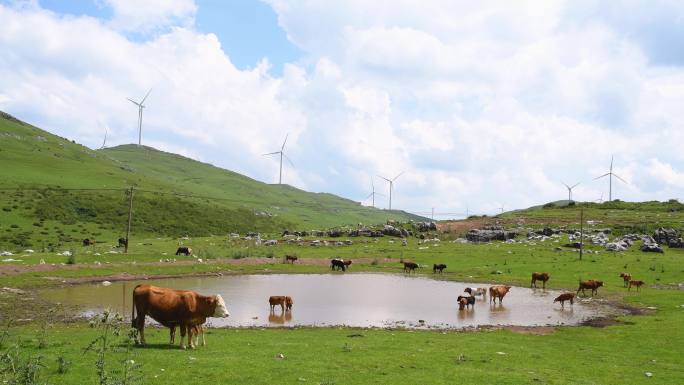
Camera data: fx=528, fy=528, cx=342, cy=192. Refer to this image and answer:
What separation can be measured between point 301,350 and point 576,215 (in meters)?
89.5

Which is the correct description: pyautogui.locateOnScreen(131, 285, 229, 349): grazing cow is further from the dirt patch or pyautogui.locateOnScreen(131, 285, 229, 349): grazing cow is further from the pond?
the dirt patch

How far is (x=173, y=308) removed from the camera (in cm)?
1766

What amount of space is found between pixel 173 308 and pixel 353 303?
16528 mm

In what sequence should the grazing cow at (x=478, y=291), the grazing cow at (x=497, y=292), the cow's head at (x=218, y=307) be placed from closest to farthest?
1. the cow's head at (x=218, y=307)
2. the grazing cow at (x=497, y=292)
3. the grazing cow at (x=478, y=291)

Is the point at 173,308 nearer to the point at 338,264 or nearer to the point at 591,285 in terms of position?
the point at 591,285

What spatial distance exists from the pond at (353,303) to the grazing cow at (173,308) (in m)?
6.83

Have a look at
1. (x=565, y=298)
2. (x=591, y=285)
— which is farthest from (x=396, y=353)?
(x=591, y=285)

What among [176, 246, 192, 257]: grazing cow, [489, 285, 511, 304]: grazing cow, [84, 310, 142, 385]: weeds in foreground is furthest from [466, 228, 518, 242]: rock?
[84, 310, 142, 385]: weeds in foreground

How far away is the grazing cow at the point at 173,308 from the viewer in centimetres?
1759

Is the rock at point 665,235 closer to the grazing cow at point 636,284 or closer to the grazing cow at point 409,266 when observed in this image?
the grazing cow at point 636,284

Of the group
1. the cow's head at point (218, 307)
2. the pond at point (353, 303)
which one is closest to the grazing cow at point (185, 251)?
the pond at point (353, 303)

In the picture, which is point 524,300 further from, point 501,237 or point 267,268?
point 501,237

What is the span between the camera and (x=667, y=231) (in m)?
71.9

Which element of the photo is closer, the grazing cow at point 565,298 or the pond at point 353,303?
the pond at point 353,303
